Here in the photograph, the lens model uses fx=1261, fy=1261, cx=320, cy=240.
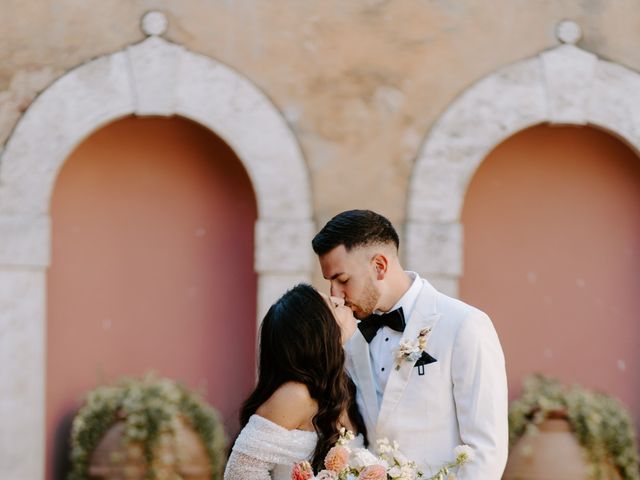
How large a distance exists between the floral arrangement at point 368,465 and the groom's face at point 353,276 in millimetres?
499

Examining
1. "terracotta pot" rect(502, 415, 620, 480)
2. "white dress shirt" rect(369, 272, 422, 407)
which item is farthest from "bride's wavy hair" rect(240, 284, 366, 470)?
"terracotta pot" rect(502, 415, 620, 480)

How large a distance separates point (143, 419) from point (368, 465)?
141 inches

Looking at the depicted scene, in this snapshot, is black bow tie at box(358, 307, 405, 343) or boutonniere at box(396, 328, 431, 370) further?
black bow tie at box(358, 307, 405, 343)

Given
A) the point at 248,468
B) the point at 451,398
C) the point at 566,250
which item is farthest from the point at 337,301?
the point at 566,250

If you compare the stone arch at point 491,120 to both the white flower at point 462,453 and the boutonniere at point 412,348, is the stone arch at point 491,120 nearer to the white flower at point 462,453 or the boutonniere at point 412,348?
the boutonniere at point 412,348

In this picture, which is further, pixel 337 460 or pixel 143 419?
pixel 143 419

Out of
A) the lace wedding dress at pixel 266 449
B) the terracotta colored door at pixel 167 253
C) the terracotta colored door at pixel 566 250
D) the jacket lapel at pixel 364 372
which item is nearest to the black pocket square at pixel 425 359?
the jacket lapel at pixel 364 372

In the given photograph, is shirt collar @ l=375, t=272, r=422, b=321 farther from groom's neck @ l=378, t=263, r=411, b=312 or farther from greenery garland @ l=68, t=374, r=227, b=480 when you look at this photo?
greenery garland @ l=68, t=374, r=227, b=480

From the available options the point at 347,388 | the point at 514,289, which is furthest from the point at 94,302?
the point at 347,388

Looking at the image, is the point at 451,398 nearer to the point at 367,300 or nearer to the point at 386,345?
the point at 386,345

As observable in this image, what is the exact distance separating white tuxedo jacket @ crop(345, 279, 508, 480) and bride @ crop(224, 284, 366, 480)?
0.63 feet

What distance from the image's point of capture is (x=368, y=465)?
341 cm

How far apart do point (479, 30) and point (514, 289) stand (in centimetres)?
154

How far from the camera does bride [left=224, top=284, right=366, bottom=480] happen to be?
12.7 ft
